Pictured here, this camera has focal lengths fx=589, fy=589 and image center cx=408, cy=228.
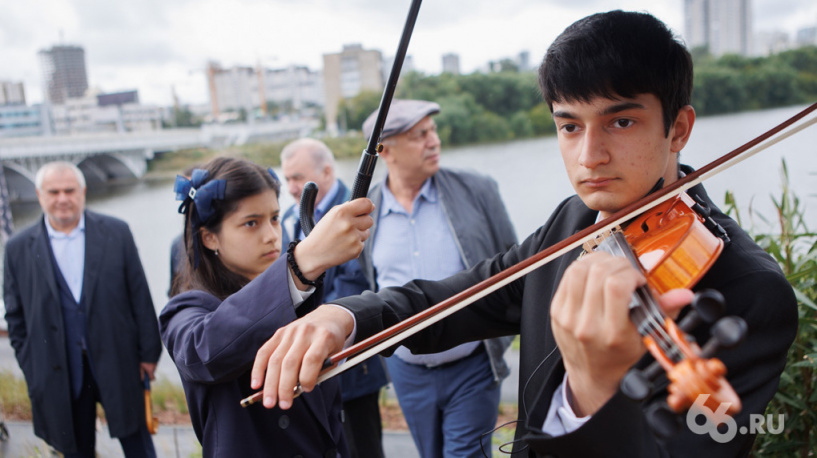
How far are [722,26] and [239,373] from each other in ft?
10.8

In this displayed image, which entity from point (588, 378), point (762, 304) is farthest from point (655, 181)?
point (588, 378)

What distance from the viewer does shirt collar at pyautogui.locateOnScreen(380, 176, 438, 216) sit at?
3.31 m

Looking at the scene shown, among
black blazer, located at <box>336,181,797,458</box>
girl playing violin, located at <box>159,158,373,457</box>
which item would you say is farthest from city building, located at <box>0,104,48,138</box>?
black blazer, located at <box>336,181,797,458</box>

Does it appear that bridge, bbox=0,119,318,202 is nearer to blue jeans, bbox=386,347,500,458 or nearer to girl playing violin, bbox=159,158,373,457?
blue jeans, bbox=386,347,500,458

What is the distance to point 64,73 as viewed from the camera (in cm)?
848

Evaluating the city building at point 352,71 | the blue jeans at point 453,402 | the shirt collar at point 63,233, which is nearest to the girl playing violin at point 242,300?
the blue jeans at point 453,402

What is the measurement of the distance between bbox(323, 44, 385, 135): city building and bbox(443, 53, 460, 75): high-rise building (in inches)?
25.2

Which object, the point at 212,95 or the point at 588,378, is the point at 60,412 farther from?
the point at 212,95

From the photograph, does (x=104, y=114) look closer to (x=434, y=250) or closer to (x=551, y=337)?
(x=434, y=250)

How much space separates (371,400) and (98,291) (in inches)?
70.9

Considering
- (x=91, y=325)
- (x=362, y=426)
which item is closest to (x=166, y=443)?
(x=91, y=325)

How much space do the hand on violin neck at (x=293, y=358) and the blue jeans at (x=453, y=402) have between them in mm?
1778

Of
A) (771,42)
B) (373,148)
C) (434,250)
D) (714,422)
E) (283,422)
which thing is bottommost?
(283,422)

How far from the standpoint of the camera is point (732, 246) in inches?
46.0
